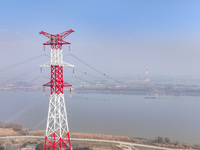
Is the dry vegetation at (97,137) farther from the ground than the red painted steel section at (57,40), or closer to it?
closer to it

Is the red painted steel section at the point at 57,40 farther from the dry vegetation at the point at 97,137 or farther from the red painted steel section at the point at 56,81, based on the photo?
the dry vegetation at the point at 97,137

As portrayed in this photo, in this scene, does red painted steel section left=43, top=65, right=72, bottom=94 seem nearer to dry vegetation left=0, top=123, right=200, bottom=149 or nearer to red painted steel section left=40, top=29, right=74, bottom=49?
red painted steel section left=40, top=29, right=74, bottom=49

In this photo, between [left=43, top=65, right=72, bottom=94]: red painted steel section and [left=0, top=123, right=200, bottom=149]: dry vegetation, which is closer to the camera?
[left=43, top=65, right=72, bottom=94]: red painted steel section

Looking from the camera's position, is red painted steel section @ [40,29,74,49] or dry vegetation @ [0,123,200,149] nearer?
red painted steel section @ [40,29,74,49]

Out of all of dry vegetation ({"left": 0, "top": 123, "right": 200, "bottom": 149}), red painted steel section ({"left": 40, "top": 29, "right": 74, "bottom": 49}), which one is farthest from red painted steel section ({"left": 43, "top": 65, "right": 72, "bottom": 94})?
dry vegetation ({"left": 0, "top": 123, "right": 200, "bottom": 149})

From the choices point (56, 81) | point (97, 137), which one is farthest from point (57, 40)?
point (97, 137)

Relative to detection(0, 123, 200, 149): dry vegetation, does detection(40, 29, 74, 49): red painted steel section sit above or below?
above

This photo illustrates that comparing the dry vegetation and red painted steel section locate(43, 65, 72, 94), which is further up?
red painted steel section locate(43, 65, 72, 94)

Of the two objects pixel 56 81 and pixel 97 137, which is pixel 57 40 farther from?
Answer: pixel 97 137

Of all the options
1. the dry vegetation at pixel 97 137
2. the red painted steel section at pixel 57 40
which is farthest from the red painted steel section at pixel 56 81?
the dry vegetation at pixel 97 137

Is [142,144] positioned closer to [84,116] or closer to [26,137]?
[26,137]

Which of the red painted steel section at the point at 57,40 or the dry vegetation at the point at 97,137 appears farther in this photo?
the dry vegetation at the point at 97,137
